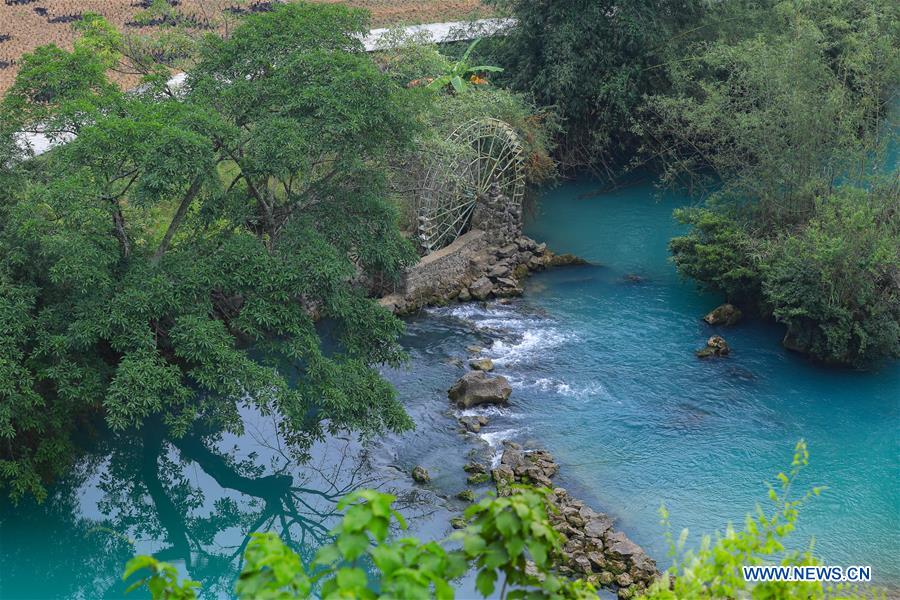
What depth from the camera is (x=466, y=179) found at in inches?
891

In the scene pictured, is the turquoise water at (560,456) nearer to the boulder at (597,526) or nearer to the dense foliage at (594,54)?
the boulder at (597,526)

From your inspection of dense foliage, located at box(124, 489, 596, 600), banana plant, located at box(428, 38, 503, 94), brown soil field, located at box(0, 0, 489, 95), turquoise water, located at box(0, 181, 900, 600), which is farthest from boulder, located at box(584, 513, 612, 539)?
brown soil field, located at box(0, 0, 489, 95)

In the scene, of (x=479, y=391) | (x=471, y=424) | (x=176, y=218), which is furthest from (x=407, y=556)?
(x=479, y=391)

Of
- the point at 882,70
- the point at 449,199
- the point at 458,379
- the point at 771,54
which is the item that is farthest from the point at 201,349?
the point at 882,70

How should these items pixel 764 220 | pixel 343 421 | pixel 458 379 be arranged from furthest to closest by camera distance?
pixel 764 220
pixel 458 379
pixel 343 421

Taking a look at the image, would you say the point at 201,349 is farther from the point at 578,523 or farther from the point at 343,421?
the point at 578,523

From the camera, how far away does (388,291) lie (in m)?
21.1

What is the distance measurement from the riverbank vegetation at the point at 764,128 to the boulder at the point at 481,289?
414cm

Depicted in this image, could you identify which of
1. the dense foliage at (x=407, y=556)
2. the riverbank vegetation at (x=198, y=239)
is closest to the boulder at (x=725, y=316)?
the riverbank vegetation at (x=198, y=239)

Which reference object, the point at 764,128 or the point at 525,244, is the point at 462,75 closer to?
the point at 525,244

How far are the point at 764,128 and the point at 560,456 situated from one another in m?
8.92

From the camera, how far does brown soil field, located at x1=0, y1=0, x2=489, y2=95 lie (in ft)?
92.1

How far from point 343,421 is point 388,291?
7.47m

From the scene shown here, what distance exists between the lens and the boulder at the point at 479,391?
17219 mm
